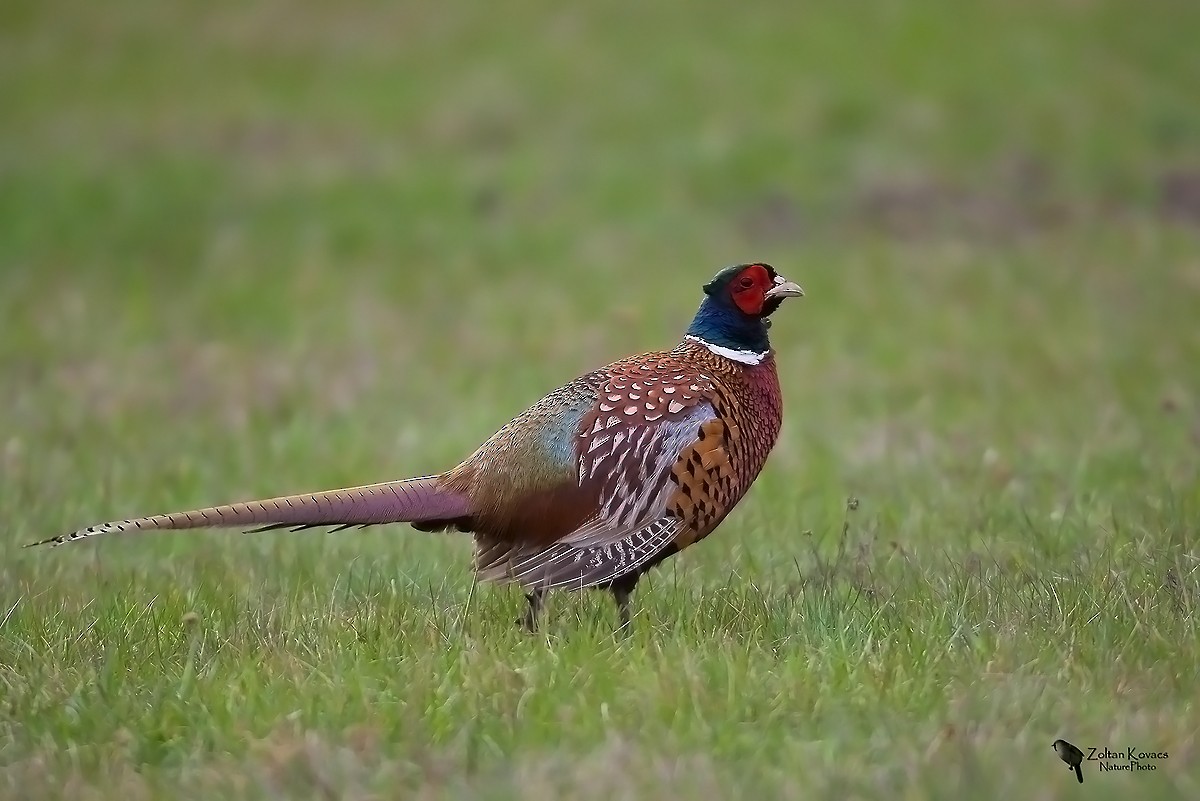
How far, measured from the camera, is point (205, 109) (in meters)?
14.9

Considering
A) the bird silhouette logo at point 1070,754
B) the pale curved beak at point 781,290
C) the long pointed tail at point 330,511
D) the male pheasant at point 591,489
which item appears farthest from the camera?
the pale curved beak at point 781,290

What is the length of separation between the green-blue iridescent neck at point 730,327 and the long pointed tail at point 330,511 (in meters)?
0.99

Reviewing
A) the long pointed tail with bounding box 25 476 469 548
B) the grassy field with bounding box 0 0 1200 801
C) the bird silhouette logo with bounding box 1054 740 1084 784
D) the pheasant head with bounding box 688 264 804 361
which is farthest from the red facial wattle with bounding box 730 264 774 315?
the bird silhouette logo with bounding box 1054 740 1084 784

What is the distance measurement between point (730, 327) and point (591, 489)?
2.50 feet

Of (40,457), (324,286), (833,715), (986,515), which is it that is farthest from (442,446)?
(833,715)

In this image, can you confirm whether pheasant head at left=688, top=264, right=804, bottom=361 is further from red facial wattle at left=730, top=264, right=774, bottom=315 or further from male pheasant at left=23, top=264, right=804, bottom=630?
male pheasant at left=23, top=264, right=804, bottom=630

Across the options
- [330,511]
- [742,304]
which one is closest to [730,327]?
[742,304]

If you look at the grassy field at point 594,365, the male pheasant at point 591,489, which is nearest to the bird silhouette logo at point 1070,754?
the grassy field at point 594,365

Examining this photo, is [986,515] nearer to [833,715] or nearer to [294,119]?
[833,715]

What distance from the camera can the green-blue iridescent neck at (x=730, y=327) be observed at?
4.61 m

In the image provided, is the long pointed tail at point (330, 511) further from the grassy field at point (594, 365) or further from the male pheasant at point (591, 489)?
the grassy field at point (594, 365)

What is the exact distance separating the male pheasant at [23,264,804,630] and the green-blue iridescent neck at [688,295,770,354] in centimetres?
22

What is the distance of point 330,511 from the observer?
407 centimetres

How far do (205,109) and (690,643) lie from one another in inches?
490
